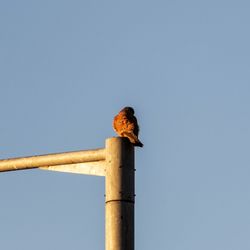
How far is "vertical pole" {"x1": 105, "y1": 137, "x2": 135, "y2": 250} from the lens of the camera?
5711 millimetres

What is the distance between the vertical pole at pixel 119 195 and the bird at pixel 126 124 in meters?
0.26

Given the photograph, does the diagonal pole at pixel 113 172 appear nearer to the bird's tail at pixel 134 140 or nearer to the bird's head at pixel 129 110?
the bird's tail at pixel 134 140

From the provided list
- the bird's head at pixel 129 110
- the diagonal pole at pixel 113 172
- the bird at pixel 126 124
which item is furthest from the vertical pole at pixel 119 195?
the bird's head at pixel 129 110

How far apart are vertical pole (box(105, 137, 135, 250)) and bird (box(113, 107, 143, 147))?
0.26m

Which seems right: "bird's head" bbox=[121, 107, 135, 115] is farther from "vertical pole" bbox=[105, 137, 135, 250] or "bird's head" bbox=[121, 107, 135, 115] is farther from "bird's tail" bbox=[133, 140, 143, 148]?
"vertical pole" bbox=[105, 137, 135, 250]

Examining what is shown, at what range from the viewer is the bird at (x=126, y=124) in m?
6.48

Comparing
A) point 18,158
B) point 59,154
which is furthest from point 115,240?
point 18,158

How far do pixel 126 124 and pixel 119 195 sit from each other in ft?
3.39

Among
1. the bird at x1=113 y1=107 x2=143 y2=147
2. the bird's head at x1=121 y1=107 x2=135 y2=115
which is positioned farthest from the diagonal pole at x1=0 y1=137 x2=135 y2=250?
the bird's head at x1=121 y1=107 x2=135 y2=115

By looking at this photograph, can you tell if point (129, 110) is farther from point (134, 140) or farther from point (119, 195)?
point (119, 195)

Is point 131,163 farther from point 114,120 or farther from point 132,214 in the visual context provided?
point 114,120

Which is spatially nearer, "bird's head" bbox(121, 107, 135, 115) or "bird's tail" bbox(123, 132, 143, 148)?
"bird's tail" bbox(123, 132, 143, 148)

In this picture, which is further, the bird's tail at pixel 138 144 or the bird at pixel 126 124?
the bird at pixel 126 124

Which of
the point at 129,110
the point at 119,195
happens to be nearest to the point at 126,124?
the point at 129,110
